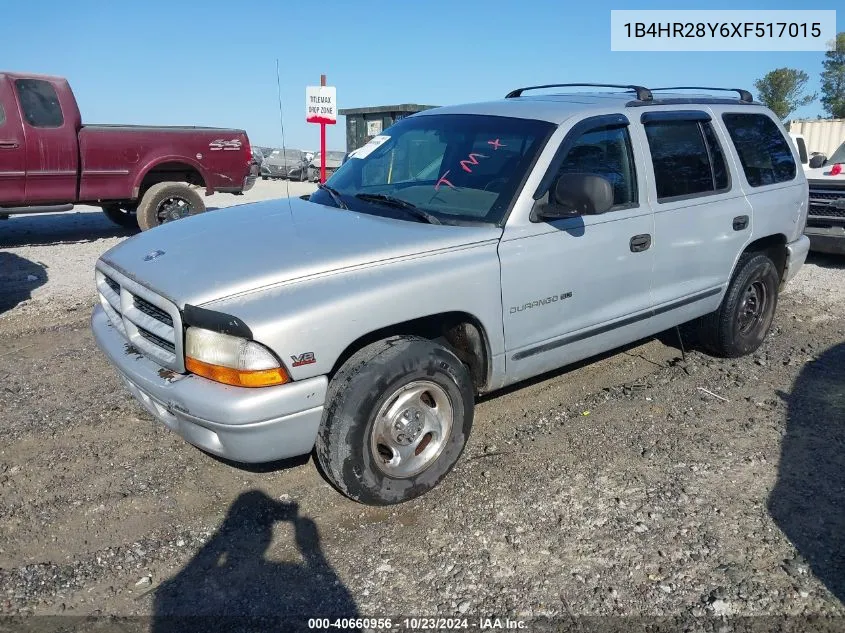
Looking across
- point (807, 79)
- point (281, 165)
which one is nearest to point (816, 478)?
point (281, 165)

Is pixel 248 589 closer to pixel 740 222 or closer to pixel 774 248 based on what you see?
pixel 740 222

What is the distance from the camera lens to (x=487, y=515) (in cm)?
325

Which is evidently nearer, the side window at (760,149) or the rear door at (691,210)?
the rear door at (691,210)

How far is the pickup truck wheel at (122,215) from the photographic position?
11.0m

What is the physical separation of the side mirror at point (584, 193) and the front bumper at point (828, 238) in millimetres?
5826

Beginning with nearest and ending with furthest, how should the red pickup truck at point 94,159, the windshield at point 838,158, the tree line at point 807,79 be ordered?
the red pickup truck at point 94,159 → the windshield at point 838,158 → the tree line at point 807,79

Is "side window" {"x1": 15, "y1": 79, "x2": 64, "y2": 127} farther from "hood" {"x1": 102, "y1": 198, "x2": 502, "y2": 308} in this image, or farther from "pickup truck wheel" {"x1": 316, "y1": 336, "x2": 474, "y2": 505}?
"pickup truck wheel" {"x1": 316, "y1": 336, "x2": 474, "y2": 505}

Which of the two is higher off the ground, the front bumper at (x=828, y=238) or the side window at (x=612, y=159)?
the side window at (x=612, y=159)

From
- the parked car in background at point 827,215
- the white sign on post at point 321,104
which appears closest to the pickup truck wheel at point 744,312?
the parked car in background at point 827,215

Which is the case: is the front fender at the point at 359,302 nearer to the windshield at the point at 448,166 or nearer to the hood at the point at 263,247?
the hood at the point at 263,247

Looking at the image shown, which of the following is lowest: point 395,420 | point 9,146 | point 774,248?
point 395,420

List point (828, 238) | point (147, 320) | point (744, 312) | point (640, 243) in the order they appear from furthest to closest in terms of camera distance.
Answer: point (828, 238) → point (744, 312) → point (640, 243) → point (147, 320)

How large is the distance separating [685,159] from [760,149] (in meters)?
1.02

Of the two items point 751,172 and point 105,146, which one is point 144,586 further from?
point 105,146
